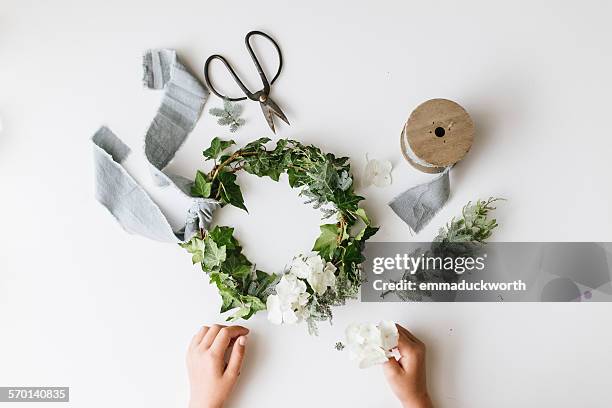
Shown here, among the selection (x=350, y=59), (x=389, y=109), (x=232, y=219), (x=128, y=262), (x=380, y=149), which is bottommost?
(x=128, y=262)

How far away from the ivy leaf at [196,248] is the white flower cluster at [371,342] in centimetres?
43

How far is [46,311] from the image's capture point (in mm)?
1559

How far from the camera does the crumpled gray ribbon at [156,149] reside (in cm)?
154

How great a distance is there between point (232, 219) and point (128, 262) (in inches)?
12.1

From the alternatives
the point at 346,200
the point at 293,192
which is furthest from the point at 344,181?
the point at 293,192

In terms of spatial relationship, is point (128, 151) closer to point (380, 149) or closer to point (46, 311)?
point (46, 311)

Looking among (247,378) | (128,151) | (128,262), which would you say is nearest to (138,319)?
(128,262)

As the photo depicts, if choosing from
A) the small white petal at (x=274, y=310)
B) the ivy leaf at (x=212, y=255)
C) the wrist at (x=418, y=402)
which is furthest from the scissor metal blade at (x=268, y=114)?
the wrist at (x=418, y=402)

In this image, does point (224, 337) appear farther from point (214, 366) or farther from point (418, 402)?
point (418, 402)

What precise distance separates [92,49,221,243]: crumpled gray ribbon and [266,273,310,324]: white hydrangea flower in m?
0.28

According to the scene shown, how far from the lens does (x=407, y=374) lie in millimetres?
1472

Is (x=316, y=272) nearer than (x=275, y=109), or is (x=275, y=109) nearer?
(x=316, y=272)

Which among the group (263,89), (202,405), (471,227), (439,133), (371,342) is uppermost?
(263,89)

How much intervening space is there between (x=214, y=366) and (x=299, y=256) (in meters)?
0.36
